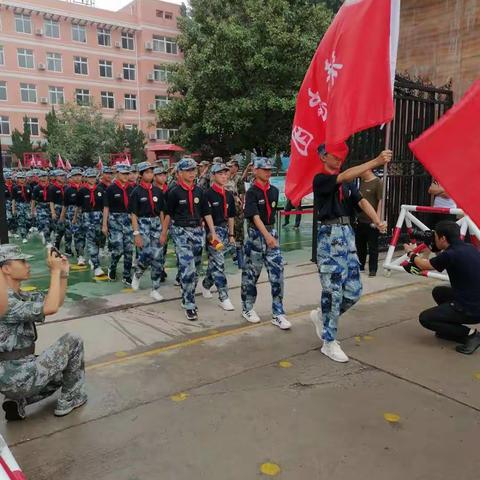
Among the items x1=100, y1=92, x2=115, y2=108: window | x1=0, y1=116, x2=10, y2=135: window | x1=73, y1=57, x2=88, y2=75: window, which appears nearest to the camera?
x1=0, y1=116, x2=10, y2=135: window

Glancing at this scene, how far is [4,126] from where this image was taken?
127 feet

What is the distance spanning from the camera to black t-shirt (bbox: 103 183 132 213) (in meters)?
7.63

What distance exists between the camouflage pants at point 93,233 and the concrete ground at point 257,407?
287 cm

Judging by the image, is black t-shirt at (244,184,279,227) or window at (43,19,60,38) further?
window at (43,19,60,38)

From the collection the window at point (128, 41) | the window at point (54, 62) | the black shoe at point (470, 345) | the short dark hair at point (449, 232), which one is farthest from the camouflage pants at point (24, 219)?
the window at point (128, 41)

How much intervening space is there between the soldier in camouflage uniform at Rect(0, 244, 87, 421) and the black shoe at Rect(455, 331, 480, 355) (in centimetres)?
338

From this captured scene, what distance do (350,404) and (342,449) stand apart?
602 millimetres

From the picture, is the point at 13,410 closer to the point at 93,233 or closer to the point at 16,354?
the point at 16,354

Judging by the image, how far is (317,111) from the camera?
475cm

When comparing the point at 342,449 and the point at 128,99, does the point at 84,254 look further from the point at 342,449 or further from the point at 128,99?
the point at 128,99

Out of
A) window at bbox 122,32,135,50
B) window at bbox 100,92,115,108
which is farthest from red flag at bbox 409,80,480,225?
window at bbox 122,32,135,50

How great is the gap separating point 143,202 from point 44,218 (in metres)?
5.40

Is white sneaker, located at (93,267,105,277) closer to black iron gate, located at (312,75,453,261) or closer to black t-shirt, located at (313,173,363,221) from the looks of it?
black iron gate, located at (312,75,453,261)


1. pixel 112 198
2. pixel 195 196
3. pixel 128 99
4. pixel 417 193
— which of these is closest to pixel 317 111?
pixel 195 196
